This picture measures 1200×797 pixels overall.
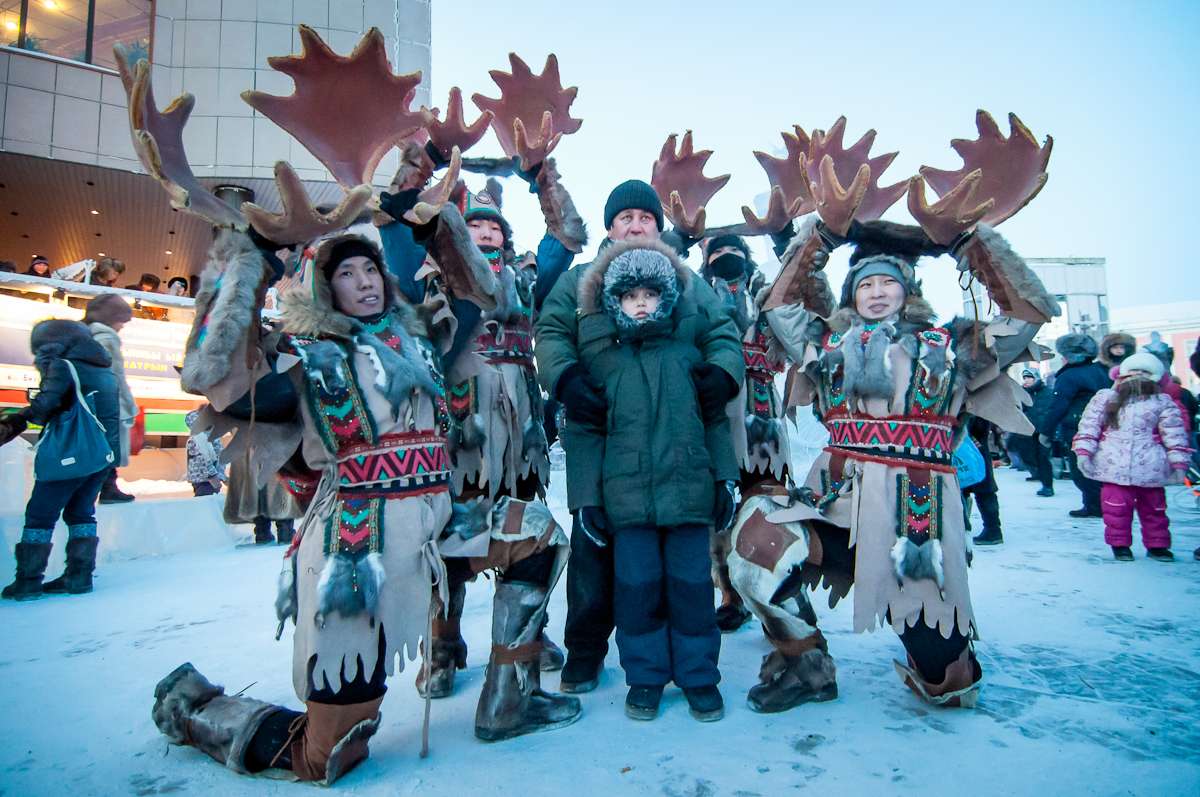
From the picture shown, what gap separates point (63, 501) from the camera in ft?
12.6

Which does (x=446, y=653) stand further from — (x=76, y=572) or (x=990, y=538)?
(x=990, y=538)

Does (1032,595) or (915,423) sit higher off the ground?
(915,423)

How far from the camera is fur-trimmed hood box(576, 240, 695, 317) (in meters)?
2.22

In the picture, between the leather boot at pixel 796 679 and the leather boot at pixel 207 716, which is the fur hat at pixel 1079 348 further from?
the leather boot at pixel 207 716

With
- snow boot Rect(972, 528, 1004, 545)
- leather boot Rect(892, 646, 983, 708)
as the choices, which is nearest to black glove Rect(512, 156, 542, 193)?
leather boot Rect(892, 646, 983, 708)

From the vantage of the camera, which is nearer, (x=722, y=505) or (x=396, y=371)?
(x=396, y=371)

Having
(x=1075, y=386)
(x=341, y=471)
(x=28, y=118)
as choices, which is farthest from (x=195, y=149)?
(x=1075, y=386)

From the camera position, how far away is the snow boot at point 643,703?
6.56ft

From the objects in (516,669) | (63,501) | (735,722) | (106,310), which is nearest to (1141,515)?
(735,722)

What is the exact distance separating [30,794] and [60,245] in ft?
56.3

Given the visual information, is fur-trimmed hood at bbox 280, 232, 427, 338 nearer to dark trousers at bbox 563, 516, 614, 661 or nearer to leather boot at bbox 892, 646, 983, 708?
dark trousers at bbox 563, 516, 614, 661

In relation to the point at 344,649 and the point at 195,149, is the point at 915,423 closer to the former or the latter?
the point at 344,649

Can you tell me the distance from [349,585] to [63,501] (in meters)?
3.27

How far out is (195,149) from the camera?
11.5 meters
